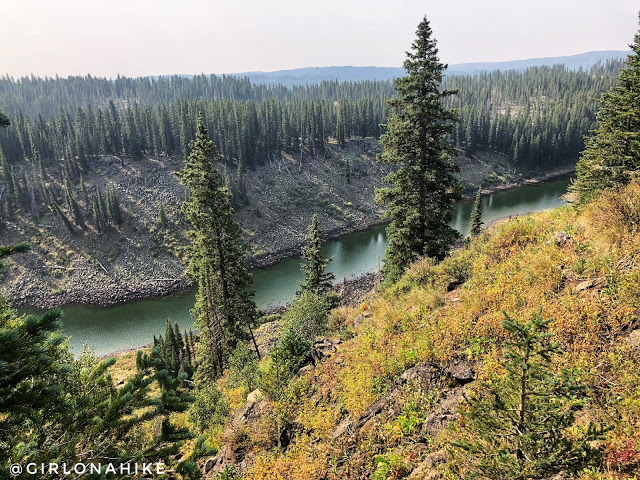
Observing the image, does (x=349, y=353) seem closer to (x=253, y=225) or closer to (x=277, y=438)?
(x=277, y=438)

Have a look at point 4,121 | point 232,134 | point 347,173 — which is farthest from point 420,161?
point 232,134

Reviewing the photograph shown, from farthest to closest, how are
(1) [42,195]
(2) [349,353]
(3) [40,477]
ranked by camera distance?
1. (1) [42,195]
2. (2) [349,353]
3. (3) [40,477]

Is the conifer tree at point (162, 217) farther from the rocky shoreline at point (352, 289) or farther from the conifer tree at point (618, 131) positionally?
the conifer tree at point (618, 131)

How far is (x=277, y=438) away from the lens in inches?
392

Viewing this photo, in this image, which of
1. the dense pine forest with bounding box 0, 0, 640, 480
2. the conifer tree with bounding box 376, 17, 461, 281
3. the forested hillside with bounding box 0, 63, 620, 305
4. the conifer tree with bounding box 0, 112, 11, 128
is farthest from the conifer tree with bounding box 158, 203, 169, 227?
the conifer tree with bounding box 0, 112, 11, 128

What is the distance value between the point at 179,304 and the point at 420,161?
49129 millimetres

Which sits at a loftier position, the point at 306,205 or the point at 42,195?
the point at 42,195

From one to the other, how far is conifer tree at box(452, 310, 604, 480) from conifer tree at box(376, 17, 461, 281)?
13.6m

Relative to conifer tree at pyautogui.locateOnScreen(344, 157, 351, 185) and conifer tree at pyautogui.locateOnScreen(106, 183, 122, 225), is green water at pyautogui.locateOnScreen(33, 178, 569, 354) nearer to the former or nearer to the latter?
conifer tree at pyautogui.locateOnScreen(106, 183, 122, 225)

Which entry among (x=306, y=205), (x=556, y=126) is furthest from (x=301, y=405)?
(x=556, y=126)

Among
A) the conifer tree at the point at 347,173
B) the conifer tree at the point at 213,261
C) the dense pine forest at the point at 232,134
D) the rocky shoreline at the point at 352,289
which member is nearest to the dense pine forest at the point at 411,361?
the conifer tree at the point at 213,261

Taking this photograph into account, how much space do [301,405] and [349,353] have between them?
215 cm

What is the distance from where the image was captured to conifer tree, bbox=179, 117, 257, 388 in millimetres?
21453

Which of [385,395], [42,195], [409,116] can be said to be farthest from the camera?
[42,195]
